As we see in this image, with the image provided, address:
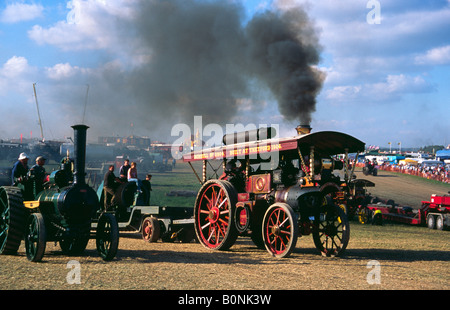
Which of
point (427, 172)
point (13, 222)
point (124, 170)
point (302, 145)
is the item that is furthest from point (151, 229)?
point (427, 172)

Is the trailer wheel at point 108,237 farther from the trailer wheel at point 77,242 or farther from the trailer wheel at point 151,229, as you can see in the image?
the trailer wheel at point 151,229

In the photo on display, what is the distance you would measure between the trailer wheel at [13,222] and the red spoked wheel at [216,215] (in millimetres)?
3802

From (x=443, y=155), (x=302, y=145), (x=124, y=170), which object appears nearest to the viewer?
(x=302, y=145)

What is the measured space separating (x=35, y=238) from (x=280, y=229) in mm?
4335

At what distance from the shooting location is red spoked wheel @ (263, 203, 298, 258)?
27.6 feet

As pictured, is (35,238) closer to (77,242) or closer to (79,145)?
(77,242)

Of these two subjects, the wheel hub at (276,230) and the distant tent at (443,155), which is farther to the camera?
the distant tent at (443,155)

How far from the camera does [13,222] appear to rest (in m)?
8.36

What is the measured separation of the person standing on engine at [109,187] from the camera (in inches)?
489

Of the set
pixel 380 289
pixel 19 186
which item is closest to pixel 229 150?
pixel 19 186

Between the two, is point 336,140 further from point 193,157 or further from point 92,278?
point 92,278

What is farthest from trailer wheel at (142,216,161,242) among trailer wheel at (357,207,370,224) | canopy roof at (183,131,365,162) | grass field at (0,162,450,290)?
trailer wheel at (357,207,370,224)

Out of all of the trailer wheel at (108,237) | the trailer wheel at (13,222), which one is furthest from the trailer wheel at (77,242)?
the trailer wheel at (13,222)

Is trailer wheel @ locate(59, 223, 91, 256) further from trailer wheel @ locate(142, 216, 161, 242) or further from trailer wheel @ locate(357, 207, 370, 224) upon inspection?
trailer wheel @ locate(357, 207, 370, 224)
